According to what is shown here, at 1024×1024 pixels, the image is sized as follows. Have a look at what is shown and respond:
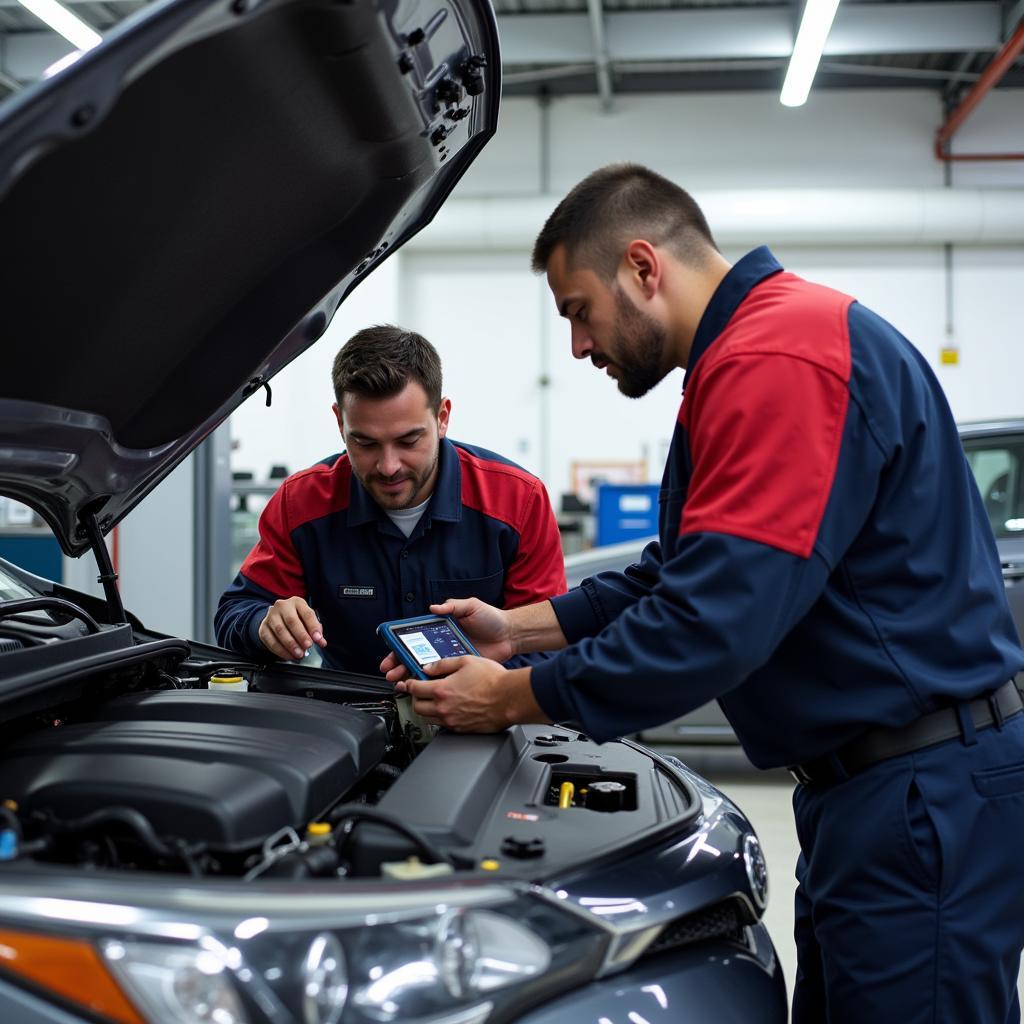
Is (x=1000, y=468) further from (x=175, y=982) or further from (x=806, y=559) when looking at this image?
(x=175, y=982)

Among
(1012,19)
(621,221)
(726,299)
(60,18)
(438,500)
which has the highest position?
(1012,19)

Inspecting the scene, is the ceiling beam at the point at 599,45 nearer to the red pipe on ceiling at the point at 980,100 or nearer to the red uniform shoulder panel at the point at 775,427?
the red pipe on ceiling at the point at 980,100

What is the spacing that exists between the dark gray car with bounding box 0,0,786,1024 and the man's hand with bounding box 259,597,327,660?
64 mm

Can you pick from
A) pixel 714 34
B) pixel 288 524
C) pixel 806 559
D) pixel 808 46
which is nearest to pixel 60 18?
pixel 808 46

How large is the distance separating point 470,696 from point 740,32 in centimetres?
619

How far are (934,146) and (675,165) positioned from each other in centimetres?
198

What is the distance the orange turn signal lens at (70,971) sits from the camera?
0.79 m

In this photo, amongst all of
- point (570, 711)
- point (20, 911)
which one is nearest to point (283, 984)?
point (20, 911)

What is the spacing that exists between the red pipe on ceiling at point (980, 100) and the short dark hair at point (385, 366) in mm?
5486

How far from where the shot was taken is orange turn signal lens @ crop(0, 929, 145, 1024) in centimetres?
79

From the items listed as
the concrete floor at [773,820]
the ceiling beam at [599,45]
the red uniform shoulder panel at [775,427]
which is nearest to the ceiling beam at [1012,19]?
the ceiling beam at [599,45]

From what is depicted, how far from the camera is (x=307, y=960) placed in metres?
0.82

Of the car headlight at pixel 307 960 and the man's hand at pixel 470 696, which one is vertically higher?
the man's hand at pixel 470 696

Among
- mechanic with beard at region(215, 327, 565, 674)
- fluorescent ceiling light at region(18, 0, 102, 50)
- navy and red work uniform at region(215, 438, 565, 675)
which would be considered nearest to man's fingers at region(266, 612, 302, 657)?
mechanic with beard at region(215, 327, 565, 674)
